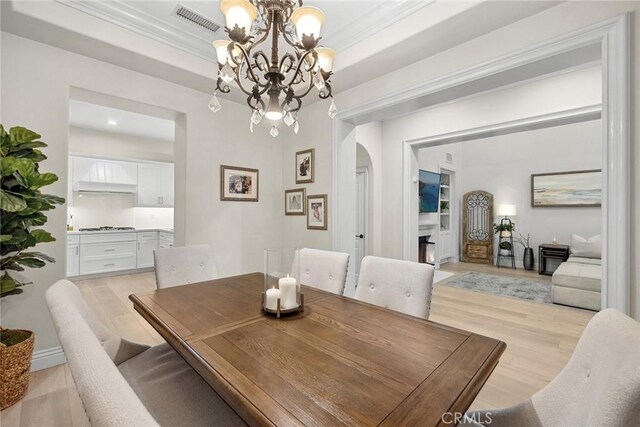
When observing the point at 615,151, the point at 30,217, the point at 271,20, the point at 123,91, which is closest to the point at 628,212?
the point at 615,151

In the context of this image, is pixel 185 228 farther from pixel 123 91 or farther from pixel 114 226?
pixel 114 226

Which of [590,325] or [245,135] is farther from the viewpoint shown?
[245,135]

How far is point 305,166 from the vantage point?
3480mm

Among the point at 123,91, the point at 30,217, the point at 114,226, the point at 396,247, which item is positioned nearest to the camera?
the point at 30,217

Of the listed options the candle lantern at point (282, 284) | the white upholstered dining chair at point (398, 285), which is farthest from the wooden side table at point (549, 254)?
the candle lantern at point (282, 284)

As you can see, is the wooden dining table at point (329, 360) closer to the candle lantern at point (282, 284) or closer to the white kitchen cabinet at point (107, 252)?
the candle lantern at point (282, 284)

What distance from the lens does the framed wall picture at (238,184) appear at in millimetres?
3283

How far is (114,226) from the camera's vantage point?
6.06 m

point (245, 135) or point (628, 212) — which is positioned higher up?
point (245, 135)

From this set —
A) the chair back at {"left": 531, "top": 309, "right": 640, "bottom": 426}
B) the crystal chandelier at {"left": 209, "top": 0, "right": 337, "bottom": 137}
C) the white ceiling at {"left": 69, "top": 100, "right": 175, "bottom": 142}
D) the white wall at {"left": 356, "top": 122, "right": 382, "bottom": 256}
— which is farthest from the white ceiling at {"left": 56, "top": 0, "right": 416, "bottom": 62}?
the white wall at {"left": 356, "top": 122, "right": 382, "bottom": 256}

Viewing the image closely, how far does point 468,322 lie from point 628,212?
2040 millimetres

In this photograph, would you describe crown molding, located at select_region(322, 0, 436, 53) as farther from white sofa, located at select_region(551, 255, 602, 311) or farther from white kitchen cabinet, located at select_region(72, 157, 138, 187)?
white kitchen cabinet, located at select_region(72, 157, 138, 187)

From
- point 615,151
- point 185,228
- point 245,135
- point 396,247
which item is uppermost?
point 245,135

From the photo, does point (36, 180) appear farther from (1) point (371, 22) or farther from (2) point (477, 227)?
(2) point (477, 227)
